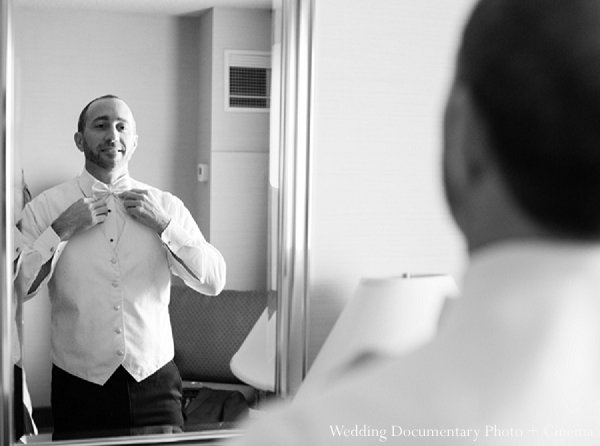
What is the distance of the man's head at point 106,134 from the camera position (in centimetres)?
159

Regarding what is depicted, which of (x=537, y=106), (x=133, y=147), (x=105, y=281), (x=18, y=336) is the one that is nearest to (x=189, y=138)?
(x=133, y=147)

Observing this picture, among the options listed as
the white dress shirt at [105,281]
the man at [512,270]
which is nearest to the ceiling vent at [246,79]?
the white dress shirt at [105,281]

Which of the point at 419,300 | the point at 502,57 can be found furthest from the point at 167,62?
the point at 502,57

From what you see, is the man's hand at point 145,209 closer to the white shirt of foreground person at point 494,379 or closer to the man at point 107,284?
the man at point 107,284

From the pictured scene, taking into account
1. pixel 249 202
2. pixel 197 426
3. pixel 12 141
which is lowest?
pixel 197 426

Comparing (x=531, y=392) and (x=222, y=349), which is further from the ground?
(x=531, y=392)

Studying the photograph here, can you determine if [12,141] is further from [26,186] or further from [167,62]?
[167,62]

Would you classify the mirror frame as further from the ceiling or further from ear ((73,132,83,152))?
ear ((73,132,83,152))

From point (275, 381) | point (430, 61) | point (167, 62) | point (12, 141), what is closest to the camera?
point (12, 141)

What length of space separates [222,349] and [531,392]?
1467 millimetres

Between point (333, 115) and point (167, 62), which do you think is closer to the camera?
point (167, 62)

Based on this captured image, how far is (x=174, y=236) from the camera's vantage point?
65.7 inches

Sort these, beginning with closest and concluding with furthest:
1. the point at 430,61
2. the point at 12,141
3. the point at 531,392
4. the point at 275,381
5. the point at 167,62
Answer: the point at 531,392 → the point at 12,141 → the point at 167,62 → the point at 275,381 → the point at 430,61

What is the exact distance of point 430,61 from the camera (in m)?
1.87
